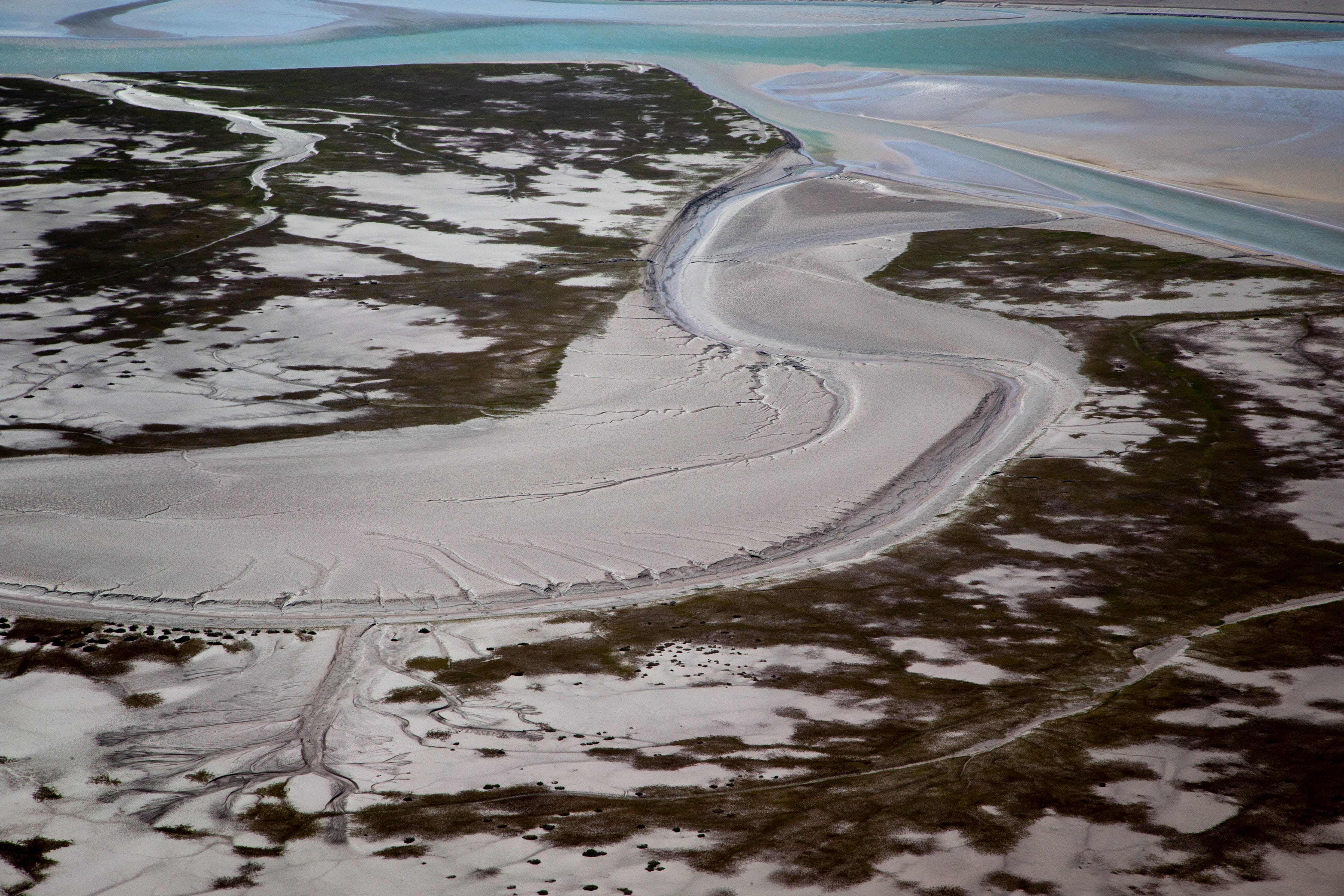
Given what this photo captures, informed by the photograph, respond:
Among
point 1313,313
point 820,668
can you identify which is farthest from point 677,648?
point 1313,313

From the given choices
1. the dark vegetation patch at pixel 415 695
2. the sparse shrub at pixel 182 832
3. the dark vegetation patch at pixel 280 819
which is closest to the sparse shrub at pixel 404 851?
the dark vegetation patch at pixel 280 819

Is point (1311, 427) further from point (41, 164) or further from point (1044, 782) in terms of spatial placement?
point (41, 164)

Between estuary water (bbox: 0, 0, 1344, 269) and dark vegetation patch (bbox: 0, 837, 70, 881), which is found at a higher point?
estuary water (bbox: 0, 0, 1344, 269)

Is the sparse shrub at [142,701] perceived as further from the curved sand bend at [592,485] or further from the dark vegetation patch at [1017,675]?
the dark vegetation patch at [1017,675]

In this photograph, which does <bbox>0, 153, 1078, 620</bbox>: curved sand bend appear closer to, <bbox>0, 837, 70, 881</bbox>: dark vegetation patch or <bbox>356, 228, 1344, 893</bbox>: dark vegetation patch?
<bbox>356, 228, 1344, 893</bbox>: dark vegetation patch

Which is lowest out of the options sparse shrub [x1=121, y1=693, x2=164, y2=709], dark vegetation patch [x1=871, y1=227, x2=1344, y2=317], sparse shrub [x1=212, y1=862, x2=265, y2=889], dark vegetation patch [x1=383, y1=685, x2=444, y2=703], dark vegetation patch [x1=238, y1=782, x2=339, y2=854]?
dark vegetation patch [x1=383, y1=685, x2=444, y2=703]

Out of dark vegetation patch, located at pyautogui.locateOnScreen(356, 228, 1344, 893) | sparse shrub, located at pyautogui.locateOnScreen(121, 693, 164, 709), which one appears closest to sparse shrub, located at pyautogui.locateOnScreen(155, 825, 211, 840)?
dark vegetation patch, located at pyautogui.locateOnScreen(356, 228, 1344, 893)

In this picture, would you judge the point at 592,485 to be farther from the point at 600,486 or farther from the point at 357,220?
the point at 357,220

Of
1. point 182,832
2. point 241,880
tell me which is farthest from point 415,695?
point 241,880
